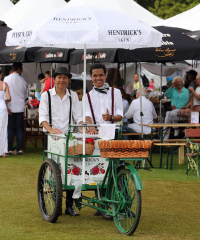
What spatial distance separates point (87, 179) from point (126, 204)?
3.03 ft

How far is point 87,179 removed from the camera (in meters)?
6.57

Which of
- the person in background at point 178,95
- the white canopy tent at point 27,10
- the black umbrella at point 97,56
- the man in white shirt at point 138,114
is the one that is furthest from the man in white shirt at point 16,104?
the white canopy tent at point 27,10

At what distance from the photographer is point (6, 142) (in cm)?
1394

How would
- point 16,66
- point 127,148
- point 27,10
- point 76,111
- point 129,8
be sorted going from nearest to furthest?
point 127,148 < point 76,111 < point 16,66 < point 129,8 < point 27,10

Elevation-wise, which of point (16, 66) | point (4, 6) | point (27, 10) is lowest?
point (16, 66)

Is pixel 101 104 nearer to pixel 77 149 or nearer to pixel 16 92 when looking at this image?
pixel 77 149

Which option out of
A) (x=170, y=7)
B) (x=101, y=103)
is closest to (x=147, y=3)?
(x=170, y=7)

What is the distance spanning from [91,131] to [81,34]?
1.19 metres

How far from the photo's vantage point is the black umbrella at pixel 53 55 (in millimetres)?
14672

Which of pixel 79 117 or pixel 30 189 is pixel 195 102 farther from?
pixel 79 117

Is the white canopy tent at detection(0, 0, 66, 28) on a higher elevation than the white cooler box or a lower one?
higher

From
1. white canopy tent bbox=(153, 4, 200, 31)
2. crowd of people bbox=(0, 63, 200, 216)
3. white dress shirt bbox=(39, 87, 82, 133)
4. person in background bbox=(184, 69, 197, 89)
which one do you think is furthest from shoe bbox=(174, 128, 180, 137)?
white dress shirt bbox=(39, 87, 82, 133)

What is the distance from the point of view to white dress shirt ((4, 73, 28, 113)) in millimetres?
14305

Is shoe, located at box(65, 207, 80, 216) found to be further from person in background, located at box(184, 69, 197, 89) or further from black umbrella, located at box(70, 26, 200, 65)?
person in background, located at box(184, 69, 197, 89)
